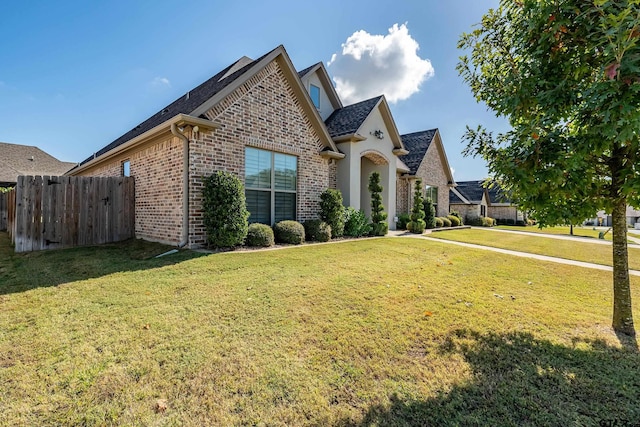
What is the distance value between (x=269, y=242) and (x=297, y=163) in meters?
3.62

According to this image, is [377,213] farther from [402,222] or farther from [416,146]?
[416,146]

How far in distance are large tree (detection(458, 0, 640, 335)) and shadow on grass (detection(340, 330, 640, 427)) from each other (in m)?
1.34

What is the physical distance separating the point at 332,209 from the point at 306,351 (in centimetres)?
857

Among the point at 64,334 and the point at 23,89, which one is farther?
the point at 23,89

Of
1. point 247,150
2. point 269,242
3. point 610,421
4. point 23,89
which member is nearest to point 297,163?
point 247,150

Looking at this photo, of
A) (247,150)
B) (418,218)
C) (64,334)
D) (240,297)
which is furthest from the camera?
(418,218)

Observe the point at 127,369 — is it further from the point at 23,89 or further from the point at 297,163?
the point at 23,89

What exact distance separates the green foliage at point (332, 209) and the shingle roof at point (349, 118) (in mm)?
3439

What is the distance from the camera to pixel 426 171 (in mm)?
20672

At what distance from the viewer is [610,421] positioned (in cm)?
204

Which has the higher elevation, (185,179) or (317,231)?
(185,179)

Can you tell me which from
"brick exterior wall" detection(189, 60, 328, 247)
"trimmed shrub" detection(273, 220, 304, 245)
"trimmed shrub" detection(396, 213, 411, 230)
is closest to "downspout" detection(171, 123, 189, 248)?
"brick exterior wall" detection(189, 60, 328, 247)

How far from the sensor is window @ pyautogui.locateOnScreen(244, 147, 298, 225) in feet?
31.2

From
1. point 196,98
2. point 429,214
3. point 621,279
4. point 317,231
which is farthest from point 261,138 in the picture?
point 429,214
